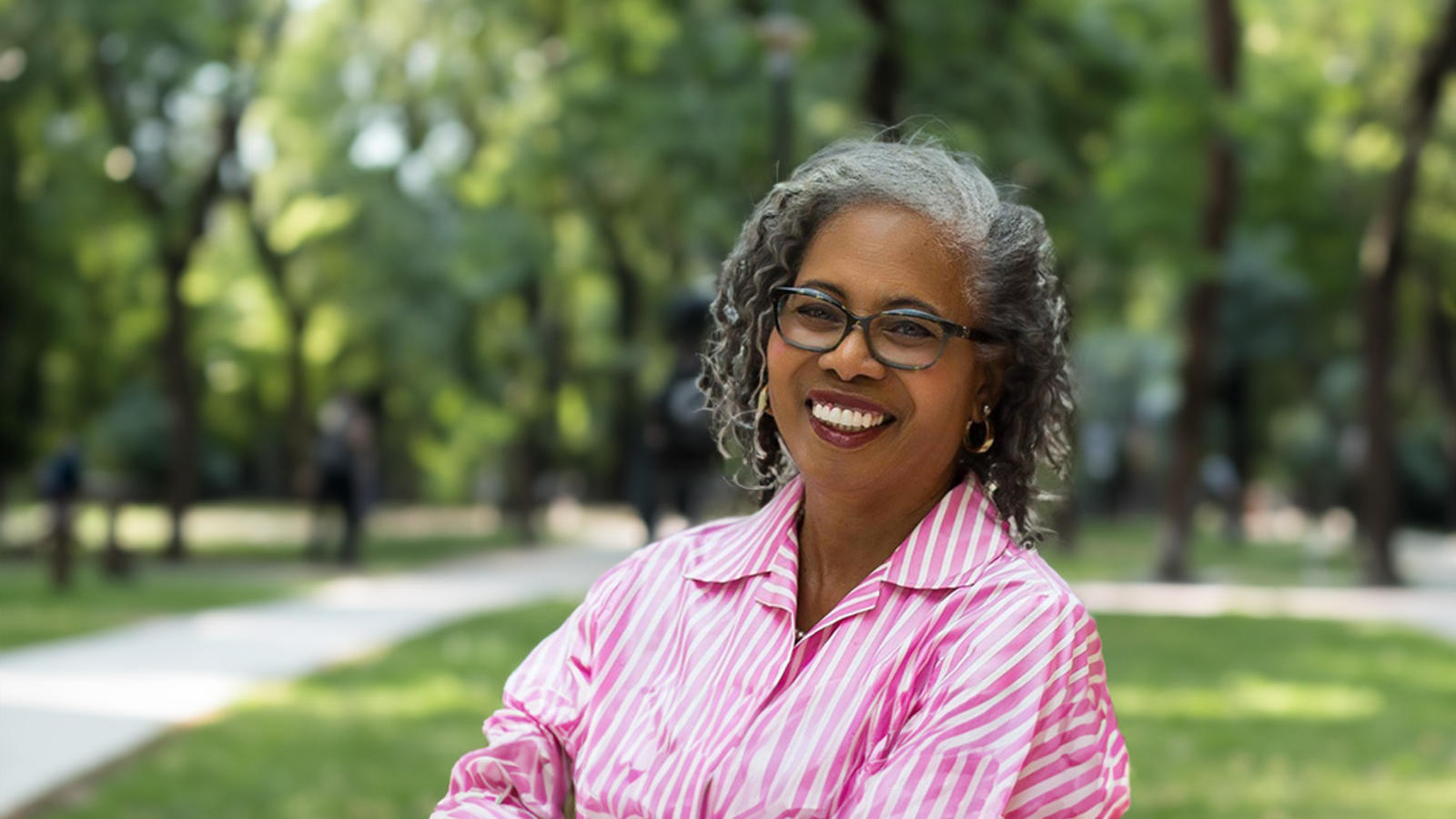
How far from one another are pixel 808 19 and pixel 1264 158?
4.08 meters

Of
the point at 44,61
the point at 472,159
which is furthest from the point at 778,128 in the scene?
the point at 472,159

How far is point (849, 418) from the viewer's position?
2.74m

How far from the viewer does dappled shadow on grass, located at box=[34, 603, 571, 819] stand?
779cm

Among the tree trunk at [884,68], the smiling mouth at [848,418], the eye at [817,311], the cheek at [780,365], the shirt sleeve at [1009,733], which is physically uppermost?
the tree trunk at [884,68]

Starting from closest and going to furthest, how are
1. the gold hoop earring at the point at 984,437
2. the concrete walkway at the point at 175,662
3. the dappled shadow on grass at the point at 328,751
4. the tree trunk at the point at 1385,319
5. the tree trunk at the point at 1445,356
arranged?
the gold hoop earring at the point at 984,437 → the dappled shadow on grass at the point at 328,751 → the concrete walkway at the point at 175,662 → the tree trunk at the point at 1385,319 → the tree trunk at the point at 1445,356

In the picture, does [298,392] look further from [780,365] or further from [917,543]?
[917,543]

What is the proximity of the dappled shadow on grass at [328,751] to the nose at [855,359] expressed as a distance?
5.13m

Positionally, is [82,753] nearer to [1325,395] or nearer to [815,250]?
[815,250]

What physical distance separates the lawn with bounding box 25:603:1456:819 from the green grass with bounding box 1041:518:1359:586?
275 inches

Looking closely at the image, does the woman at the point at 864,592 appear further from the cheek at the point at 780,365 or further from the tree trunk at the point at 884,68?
the tree trunk at the point at 884,68

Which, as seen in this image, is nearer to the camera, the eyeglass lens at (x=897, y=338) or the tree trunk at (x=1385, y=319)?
the eyeglass lens at (x=897, y=338)

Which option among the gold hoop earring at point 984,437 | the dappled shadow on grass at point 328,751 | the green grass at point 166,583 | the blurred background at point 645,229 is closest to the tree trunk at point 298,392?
the blurred background at point 645,229

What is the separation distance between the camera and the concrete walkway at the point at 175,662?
9.12 meters

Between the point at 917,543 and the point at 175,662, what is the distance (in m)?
10.7
